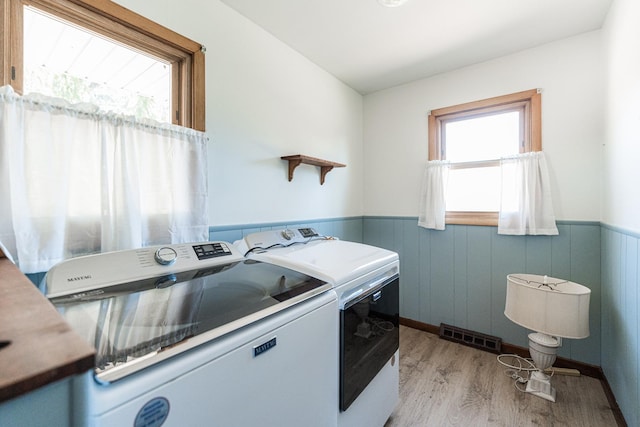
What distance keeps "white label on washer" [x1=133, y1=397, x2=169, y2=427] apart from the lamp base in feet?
7.42

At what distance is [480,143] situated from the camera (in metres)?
2.53

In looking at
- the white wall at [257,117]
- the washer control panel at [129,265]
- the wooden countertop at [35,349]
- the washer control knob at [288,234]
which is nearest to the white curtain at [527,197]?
the white wall at [257,117]

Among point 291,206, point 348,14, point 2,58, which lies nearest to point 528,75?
point 348,14

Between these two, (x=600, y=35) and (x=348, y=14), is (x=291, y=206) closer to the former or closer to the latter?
(x=348, y=14)

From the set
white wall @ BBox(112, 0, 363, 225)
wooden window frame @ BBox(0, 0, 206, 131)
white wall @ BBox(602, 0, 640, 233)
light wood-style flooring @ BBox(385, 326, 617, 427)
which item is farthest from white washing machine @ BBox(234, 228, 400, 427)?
white wall @ BBox(602, 0, 640, 233)

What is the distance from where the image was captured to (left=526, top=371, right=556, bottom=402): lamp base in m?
1.83

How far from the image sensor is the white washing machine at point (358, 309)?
1191mm

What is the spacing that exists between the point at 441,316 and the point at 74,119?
2954 millimetres

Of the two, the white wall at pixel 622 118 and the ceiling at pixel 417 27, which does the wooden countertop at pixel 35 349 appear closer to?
the ceiling at pixel 417 27

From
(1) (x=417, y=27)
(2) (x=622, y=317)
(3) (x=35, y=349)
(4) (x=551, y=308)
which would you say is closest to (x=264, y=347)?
(3) (x=35, y=349)

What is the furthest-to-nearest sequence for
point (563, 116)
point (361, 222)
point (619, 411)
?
point (361, 222), point (563, 116), point (619, 411)

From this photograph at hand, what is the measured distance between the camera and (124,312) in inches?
32.1

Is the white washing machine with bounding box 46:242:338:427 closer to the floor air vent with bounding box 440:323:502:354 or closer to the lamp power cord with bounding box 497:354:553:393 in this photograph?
the lamp power cord with bounding box 497:354:553:393

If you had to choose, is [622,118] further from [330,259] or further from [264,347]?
[264,347]
